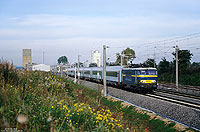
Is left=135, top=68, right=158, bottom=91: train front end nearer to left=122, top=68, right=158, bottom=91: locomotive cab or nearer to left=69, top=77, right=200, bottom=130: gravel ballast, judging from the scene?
left=122, top=68, right=158, bottom=91: locomotive cab

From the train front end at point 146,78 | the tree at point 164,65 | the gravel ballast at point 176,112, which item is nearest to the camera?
the gravel ballast at point 176,112

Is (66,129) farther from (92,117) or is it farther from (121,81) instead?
(121,81)

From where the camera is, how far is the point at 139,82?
24.6 metres

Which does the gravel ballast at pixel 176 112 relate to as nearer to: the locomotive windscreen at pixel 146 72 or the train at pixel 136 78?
the train at pixel 136 78

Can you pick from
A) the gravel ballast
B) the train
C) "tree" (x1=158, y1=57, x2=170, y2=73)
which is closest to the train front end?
the train

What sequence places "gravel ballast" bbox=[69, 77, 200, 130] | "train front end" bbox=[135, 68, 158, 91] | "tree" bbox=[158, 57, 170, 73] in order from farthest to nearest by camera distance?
"tree" bbox=[158, 57, 170, 73] → "train front end" bbox=[135, 68, 158, 91] → "gravel ballast" bbox=[69, 77, 200, 130]

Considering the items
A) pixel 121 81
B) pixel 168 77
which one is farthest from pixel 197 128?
pixel 168 77

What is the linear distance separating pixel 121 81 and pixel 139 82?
548cm

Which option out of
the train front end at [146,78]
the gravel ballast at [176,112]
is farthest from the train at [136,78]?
the gravel ballast at [176,112]

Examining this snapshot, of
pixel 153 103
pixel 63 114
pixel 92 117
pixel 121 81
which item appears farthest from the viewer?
pixel 121 81

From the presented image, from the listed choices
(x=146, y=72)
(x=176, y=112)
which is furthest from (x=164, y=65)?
(x=176, y=112)

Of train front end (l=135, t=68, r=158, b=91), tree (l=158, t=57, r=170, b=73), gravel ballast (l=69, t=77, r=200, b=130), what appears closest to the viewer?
gravel ballast (l=69, t=77, r=200, b=130)

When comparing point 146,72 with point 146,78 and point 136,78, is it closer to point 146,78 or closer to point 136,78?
point 146,78

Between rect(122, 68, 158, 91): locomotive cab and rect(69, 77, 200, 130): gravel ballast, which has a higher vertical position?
rect(122, 68, 158, 91): locomotive cab
